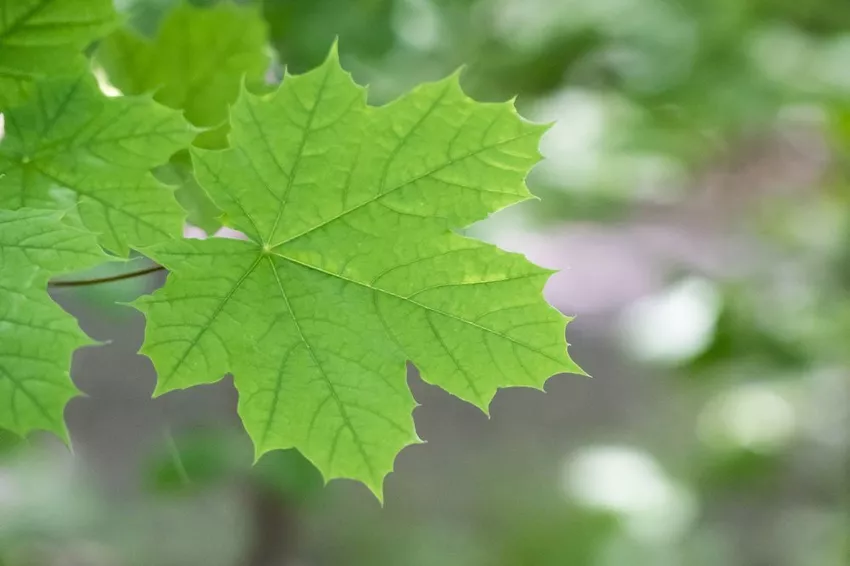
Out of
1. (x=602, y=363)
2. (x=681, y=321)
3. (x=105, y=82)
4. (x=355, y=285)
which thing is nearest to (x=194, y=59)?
(x=105, y=82)

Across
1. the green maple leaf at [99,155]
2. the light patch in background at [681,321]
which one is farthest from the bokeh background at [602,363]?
the green maple leaf at [99,155]

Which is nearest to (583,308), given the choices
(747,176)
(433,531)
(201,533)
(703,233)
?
(703,233)

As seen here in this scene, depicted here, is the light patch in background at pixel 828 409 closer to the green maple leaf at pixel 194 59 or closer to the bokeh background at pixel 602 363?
the bokeh background at pixel 602 363

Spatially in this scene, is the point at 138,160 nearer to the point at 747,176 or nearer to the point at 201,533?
the point at 201,533

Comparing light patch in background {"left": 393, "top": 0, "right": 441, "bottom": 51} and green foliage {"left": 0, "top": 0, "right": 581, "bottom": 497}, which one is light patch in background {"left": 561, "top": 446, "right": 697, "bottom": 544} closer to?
light patch in background {"left": 393, "top": 0, "right": 441, "bottom": 51}

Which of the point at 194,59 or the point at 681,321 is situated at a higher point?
the point at 681,321

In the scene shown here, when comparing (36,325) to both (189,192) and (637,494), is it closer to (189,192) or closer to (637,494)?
(189,192)

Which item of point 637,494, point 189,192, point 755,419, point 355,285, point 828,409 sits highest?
point 828,409
